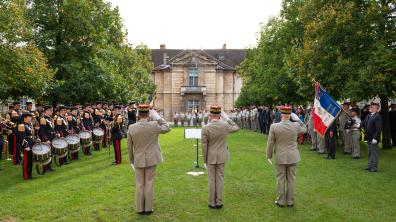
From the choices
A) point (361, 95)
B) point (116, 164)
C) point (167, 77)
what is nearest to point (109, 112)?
point (116, 164)

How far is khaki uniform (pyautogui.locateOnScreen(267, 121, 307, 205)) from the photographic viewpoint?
918cm

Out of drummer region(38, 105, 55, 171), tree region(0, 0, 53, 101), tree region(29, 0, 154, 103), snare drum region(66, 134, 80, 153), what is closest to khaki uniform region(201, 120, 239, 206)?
drummer region(38, 105, 55, 171)

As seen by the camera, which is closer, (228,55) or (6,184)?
(6,184)

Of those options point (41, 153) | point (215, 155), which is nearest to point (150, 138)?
point (215, 155)

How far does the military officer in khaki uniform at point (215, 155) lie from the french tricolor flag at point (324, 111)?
471 centimetres

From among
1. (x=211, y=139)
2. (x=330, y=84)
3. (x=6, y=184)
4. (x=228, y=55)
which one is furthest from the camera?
(x=228, y=55)

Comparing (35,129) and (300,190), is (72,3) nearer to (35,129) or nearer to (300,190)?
(35,129)

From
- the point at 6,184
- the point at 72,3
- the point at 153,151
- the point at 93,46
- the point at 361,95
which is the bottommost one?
the point at 6,184

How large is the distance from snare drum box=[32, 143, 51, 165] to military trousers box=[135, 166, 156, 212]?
17.4 ft

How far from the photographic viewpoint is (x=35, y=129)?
15.1 m

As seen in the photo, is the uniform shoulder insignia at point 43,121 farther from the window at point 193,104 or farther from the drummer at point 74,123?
the window at point 193,104

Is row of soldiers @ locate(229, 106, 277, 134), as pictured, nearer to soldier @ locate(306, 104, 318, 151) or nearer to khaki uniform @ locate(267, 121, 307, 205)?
soldier @ locate(306, 104, 318, 151)

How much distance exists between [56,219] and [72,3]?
23.3 metres

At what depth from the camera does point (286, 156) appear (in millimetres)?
9164
